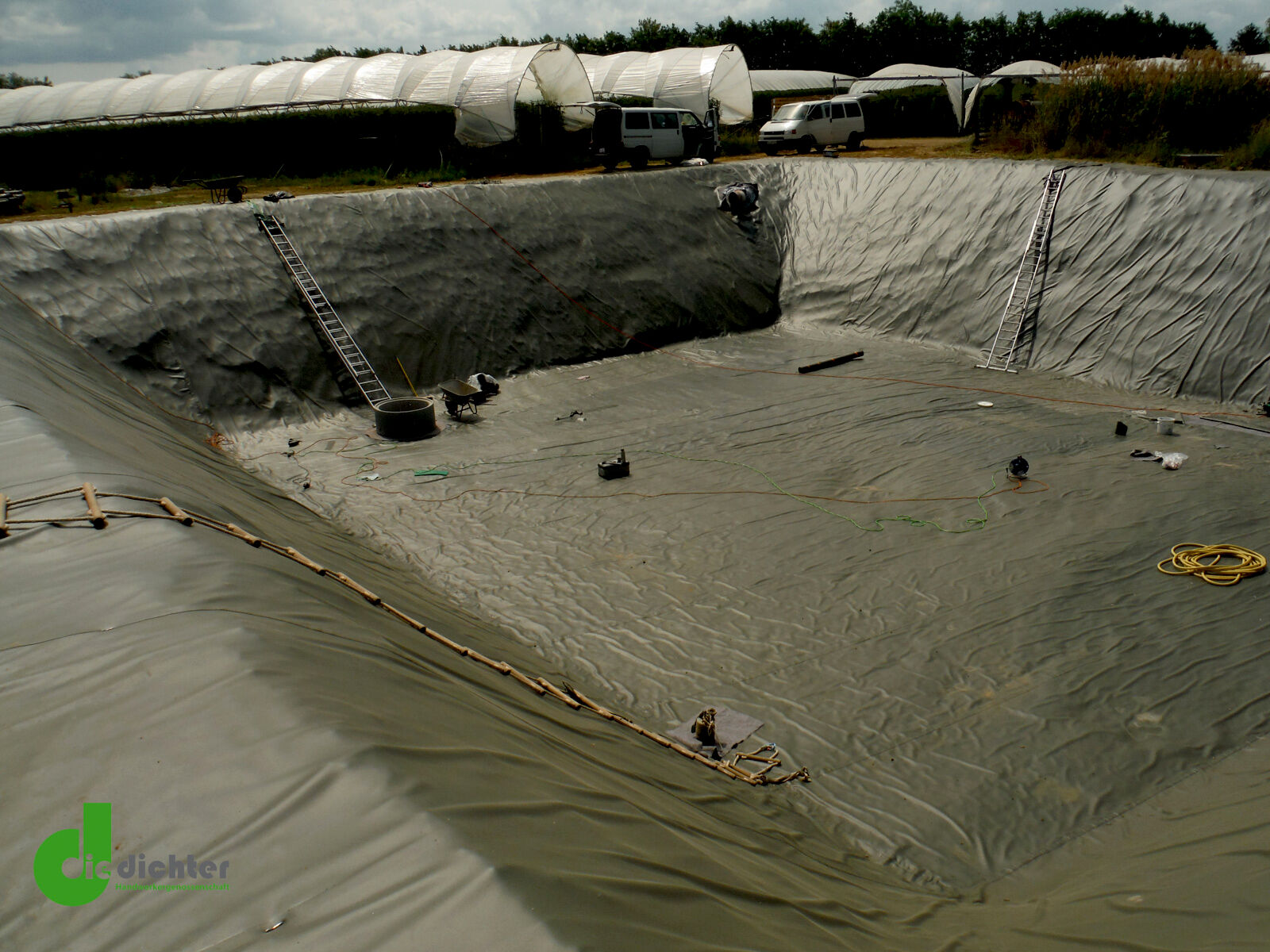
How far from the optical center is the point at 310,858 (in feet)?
9.18

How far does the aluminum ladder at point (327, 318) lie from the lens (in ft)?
42.9

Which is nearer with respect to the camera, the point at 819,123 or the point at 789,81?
the point at 819,123

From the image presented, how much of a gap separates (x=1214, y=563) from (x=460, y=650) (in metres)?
6.61

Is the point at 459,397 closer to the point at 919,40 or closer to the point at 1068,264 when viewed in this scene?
the point at 1068,264

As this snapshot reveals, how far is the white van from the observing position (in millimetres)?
24906

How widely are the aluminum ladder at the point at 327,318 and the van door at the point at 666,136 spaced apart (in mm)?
11811

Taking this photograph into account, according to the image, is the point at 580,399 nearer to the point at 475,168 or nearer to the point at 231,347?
the point at 231,347

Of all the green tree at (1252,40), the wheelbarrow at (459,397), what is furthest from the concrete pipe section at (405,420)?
the green tree at (1252,40)

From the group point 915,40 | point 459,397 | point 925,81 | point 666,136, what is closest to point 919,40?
point 915,40

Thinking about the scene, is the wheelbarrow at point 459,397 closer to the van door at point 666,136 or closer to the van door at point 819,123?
the van door at point 666,136

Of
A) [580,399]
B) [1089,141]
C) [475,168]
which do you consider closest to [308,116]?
[475,168]

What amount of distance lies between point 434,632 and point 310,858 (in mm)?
3106

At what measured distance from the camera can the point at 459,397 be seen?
40.6ft

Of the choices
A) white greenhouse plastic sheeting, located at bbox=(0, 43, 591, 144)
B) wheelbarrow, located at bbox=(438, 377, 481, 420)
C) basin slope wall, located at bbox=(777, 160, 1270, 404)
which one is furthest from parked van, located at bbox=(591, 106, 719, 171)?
wheelbarrow, located at bbox=(438, 377, 481, 420)
